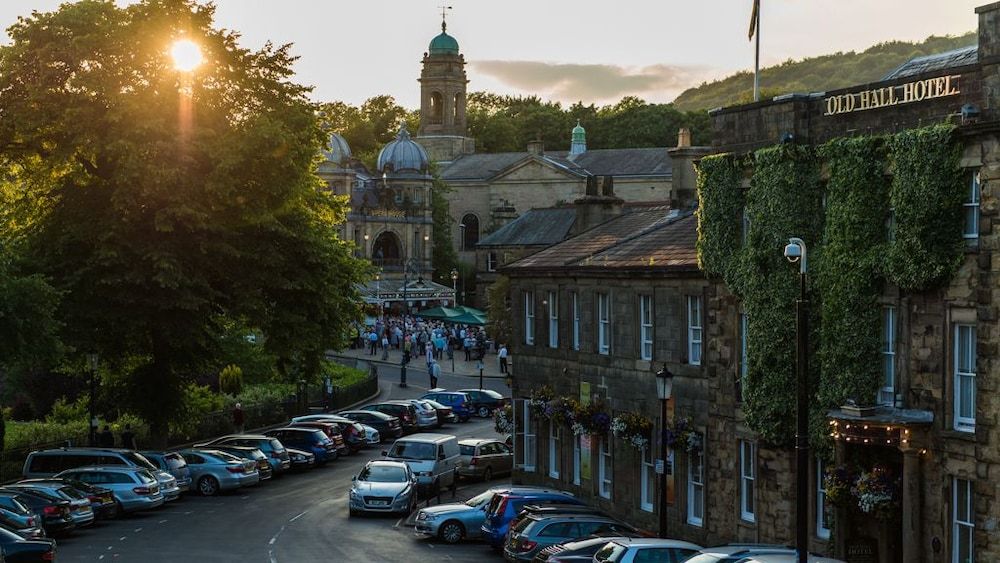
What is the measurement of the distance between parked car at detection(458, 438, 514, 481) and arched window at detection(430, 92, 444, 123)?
121 metres

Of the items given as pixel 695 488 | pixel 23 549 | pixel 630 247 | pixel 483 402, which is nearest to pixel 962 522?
pixel 695 488

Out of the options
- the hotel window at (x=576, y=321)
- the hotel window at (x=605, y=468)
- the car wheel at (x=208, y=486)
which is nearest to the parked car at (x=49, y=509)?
the car wheel at (x=208, y=486)

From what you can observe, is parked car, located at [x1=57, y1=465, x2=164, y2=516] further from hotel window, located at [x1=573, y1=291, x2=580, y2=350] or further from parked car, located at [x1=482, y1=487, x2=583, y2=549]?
hotel window, located at [x1=573, y1=291, x2=580, y2=350]

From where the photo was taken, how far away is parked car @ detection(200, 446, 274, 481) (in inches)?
1911

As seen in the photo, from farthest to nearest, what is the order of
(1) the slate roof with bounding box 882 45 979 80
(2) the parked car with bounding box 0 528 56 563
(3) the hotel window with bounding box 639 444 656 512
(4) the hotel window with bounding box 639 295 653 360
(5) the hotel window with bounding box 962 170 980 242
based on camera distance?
(4) the hotel window with bounding box 639 295 653 360 → (3) the hotel window with bounding box 639 444 656 512 → (1) the slate roof with bounding box 882 45 979 80 → (2) the parked car with bounding box 0 528 56 563 → (5) the hotel window with bounding box 962 170 980 242

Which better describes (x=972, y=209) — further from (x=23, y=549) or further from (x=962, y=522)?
(x=23, y=549)

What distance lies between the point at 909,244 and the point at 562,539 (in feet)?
31.0

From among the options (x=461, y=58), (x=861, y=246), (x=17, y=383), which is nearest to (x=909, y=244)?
(x=861, y=246)

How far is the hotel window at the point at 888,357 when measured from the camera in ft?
93.3

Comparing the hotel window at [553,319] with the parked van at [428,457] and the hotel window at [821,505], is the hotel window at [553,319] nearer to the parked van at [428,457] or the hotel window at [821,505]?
the parked van at [428,457]

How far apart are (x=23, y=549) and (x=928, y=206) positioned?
17465mm

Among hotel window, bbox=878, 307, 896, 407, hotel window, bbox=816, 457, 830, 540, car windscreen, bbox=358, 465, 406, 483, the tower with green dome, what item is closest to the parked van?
car windscreen, bbox=358, 465, 406, 483

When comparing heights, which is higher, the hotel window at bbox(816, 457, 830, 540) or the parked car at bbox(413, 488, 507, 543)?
the hotel window at bbox(816, 457, 830, 540)

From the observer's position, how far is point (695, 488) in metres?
36.7
